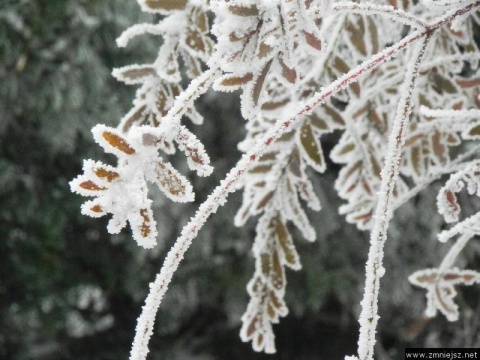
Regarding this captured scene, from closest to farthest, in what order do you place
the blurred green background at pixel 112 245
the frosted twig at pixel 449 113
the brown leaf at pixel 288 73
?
the brown leaf at pixel 288 73, the frosted twig at pixel 449 113, the blurred green background at pixel 112 245

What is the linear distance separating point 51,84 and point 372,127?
283 centimetres

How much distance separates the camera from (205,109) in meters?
4.13

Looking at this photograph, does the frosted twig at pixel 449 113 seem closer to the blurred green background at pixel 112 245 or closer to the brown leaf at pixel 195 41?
the brown leaf at pixel 195 41

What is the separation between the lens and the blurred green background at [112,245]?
366cm

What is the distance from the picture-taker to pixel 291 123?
560 mm

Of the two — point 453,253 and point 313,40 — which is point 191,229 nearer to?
point 313,40

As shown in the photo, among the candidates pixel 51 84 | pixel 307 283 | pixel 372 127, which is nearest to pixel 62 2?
pixel 51 84

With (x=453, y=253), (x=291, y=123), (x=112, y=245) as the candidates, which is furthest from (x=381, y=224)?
(x=112, y=245)

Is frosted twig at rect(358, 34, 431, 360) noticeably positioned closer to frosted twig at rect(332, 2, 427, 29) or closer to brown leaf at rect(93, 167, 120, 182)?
frosted twig at rect(332, 2, 427, 29)

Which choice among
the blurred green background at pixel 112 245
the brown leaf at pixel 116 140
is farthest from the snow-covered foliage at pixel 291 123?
the blurred green background at pixel 112 245

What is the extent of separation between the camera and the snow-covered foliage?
0.55 metres

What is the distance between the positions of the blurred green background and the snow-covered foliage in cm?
258

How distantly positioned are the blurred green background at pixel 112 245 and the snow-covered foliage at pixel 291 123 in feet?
8.48

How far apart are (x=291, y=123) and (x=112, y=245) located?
12.5 feet
